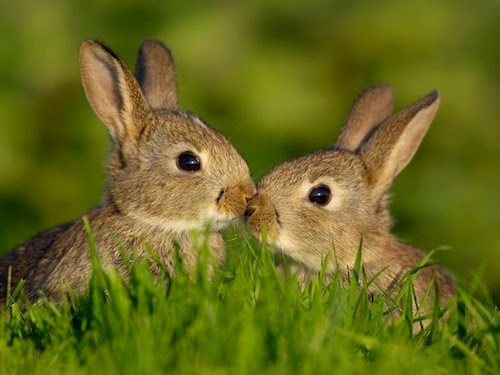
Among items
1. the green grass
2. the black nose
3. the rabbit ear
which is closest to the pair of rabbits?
the black nose

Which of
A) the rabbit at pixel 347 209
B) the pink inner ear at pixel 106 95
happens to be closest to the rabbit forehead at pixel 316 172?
the rabbit at pixel 347 209

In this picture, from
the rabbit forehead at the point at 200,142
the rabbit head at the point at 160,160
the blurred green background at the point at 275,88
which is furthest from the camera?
the blurred green background at the point at 275,88

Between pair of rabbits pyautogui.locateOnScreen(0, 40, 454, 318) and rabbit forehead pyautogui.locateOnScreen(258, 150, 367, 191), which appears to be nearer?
pair of rabbits pyautogui.locateOnScreen(0, 40, 454, 318)

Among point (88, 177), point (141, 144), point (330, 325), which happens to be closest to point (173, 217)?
point (141, 144)

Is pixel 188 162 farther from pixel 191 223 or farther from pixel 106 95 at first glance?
pixel 106 95

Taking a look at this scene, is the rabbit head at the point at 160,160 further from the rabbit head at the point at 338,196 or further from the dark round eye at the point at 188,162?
the rabbit head at the point at 338,196

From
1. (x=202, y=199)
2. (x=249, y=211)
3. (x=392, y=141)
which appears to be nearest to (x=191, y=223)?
(x=202, y=199)

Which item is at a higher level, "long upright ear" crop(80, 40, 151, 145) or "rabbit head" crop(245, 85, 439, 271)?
"long upright ear" crop(80, 40, 151, 145)

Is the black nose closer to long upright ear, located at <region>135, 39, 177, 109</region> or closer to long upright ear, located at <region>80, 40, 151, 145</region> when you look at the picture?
long upright ear, located at <region>80, 40, 151, 145</region>
